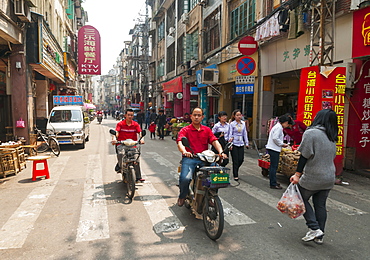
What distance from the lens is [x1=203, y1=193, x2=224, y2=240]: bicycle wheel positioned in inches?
153

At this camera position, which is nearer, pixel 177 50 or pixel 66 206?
pixel 66 206

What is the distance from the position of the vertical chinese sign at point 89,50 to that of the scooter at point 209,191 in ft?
67.0

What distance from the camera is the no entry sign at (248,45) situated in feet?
43.0

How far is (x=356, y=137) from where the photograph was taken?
8.70m

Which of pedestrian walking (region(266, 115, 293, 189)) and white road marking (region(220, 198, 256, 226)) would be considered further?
pedestrian walking (region(266, 115, 293, 189))

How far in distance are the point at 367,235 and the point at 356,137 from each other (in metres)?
5.27

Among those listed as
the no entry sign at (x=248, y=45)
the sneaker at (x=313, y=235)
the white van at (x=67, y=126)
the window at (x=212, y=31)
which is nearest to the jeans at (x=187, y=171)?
the sneaker at (x=313, y=235)

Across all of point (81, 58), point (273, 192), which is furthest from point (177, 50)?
point (273, 192)

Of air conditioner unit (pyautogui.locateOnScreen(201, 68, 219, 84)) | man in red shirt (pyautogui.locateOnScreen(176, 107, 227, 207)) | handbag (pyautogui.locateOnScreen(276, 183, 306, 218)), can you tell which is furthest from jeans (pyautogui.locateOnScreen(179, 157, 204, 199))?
air conditioner unit (pyautogui.locateOnScreen(201, 68, 219, 84))

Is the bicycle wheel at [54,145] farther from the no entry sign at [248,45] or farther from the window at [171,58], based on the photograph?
the window at [171,58]

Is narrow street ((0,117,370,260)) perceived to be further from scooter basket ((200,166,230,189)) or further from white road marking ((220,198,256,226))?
scooter basket ((200,166,230,189))

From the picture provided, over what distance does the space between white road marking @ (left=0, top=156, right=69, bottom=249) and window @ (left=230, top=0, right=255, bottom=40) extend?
12.0 meters

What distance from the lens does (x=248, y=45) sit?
43.5 feet

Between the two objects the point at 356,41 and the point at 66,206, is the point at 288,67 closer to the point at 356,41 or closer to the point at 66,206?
the point at 356,41
